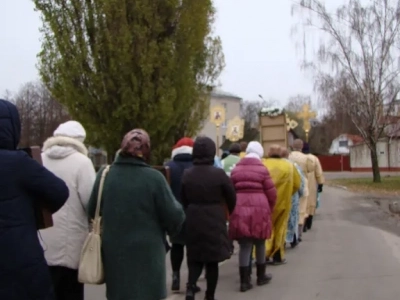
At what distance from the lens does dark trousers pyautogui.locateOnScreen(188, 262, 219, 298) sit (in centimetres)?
743

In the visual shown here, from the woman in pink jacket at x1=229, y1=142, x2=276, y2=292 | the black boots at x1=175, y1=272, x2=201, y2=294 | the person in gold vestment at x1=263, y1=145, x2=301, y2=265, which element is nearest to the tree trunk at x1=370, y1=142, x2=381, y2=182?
the person in gold vestment at x1=263, y1=145, x2=301, y2=265

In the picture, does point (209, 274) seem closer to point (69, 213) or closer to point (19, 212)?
point (69, 213)

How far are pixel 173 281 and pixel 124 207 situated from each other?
12.3 feet

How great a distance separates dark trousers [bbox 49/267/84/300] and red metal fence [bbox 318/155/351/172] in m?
78.5

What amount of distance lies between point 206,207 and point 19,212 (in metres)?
3.48

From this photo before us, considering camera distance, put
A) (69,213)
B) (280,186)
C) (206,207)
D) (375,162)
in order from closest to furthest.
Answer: (69,213)
(206,207)
(280,186)
(375,162)

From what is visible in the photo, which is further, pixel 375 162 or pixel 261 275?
pixel 375 162

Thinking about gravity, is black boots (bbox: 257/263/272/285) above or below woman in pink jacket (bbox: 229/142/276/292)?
below

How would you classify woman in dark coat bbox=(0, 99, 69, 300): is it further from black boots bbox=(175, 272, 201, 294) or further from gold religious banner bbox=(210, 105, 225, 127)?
gold religious banner bbox=(210, 105, 225, 127)

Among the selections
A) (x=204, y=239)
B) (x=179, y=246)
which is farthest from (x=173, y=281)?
(x=204, y=239)

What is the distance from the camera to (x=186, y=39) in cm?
2283

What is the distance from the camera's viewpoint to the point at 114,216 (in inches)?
200

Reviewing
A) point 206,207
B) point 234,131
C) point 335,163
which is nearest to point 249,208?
point 206,207

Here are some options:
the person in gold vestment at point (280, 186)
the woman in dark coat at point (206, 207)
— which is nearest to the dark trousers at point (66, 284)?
the woman in dark coat at point (206, 207)
